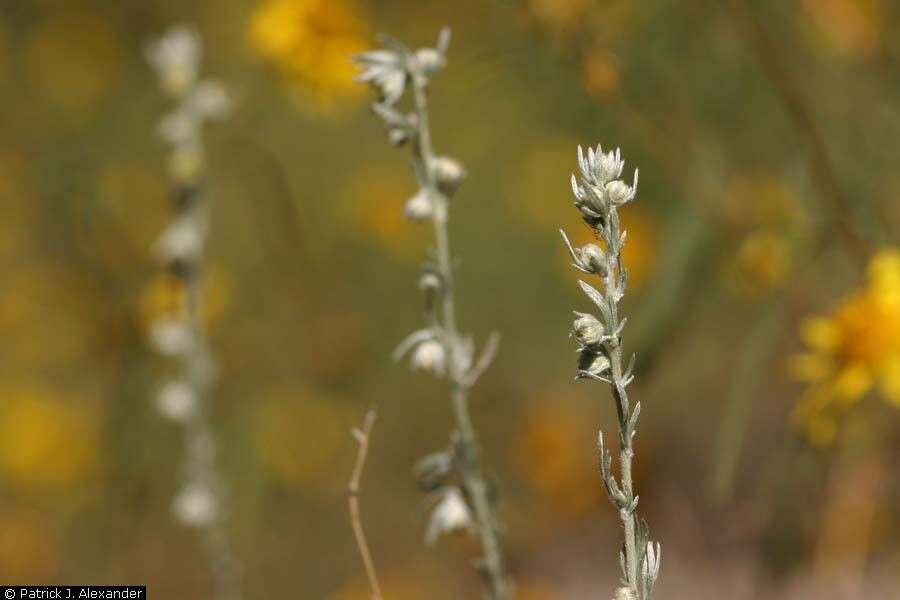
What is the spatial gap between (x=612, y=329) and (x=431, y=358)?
0.91 ft

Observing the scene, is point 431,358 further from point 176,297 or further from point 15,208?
point 15,208

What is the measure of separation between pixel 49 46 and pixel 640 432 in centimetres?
353

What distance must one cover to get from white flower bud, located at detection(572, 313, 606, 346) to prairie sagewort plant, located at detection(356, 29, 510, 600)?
230 mm

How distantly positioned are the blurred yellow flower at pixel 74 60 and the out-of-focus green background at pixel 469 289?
0.06 feet

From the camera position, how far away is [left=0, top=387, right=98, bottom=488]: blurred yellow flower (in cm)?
330

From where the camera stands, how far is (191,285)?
157cm

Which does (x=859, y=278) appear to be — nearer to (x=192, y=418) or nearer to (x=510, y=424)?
(x=192, y=418)

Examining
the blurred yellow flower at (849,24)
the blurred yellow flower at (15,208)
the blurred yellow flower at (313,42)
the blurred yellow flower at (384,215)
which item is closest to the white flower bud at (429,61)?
the blurred yellow flower at (313,42)

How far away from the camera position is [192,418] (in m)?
1.58

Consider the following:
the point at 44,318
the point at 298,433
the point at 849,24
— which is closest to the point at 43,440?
the point at 44,318

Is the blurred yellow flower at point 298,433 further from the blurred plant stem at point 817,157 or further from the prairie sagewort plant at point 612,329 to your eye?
the prairie sagewort plant at point 612,329

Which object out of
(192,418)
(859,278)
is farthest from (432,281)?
(859,278)

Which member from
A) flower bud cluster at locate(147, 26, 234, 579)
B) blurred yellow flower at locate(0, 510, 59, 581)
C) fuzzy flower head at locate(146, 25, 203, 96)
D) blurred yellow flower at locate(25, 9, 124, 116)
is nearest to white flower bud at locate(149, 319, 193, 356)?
flower bud cluster at locate(147, 26, 234, 579)

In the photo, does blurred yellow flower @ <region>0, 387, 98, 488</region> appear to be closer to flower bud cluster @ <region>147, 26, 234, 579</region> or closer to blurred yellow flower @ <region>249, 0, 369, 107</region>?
blurred yellow flower @ <region>249, 0, 369, 107</region>
